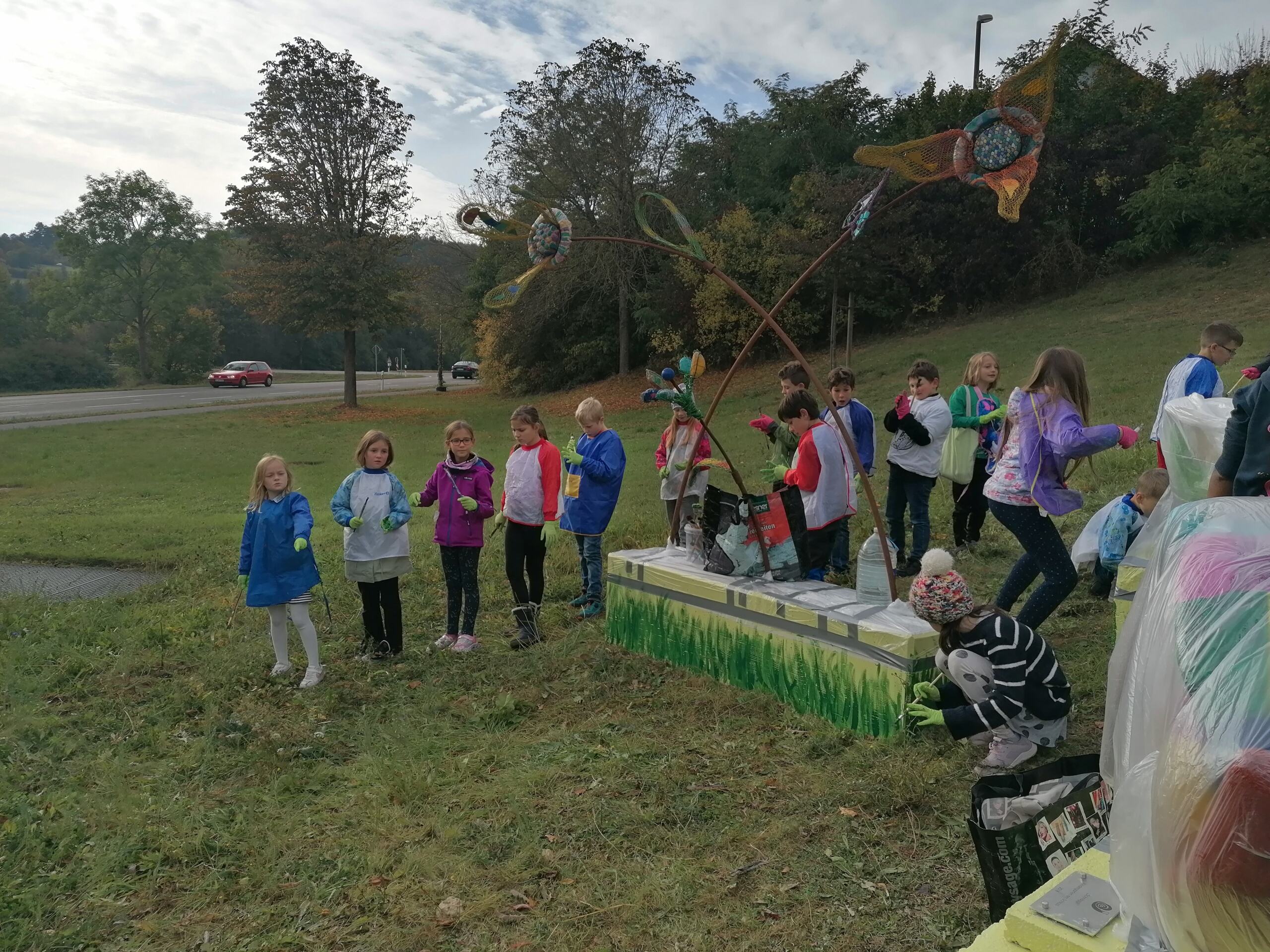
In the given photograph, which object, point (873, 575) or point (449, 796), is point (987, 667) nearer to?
point (873, 575)

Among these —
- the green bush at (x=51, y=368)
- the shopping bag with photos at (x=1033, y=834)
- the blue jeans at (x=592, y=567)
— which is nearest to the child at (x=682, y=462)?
the blue jeans at (x=592, y=567)

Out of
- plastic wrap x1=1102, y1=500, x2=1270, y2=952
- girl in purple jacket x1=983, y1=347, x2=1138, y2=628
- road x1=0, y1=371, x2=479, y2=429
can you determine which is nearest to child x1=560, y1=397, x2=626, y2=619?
girl in purple jacket x1=983, y1=347, x2=1138, y2=628

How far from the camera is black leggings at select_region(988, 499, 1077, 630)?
411 centimetres

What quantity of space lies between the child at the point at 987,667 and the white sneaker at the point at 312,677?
3.55m

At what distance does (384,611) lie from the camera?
5613 mm

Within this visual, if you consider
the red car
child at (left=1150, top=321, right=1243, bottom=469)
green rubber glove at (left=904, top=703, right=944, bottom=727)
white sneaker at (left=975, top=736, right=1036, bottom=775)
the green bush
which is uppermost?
the green bush

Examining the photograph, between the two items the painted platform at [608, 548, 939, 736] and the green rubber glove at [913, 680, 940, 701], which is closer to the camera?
the green rubber glove at [913, 680, 940, 701]

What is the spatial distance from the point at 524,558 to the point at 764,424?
191cm

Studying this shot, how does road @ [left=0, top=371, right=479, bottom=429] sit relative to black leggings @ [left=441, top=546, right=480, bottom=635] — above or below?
→ above

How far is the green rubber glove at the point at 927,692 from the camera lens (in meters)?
3.54

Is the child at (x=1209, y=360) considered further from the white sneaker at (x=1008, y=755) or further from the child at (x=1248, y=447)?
the white sneaker at (x=1008, y=755)

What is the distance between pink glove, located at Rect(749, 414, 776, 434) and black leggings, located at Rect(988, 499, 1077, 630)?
1.54 m

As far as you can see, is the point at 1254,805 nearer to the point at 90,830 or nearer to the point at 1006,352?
the point at 90,830

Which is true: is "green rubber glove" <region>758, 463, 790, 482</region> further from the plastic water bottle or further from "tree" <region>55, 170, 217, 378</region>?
"tree" <region>55, 170, 217, 378</region>
